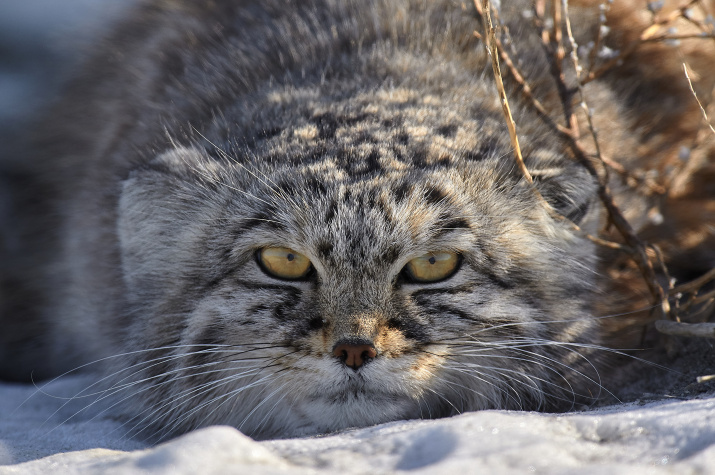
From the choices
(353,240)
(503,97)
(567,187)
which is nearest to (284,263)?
(353,240)

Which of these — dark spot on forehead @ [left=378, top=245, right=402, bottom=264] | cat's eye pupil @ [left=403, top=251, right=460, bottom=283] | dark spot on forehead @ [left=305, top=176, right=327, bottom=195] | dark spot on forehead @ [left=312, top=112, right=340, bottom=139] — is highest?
dark spot on forehead @ [left=312, top=112, right=340, bottom=139]

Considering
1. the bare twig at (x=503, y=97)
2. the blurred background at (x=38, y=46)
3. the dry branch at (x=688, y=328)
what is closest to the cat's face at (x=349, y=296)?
the bare twig at (x=503, y=97)

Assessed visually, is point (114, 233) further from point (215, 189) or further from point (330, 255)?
point (330, 255)

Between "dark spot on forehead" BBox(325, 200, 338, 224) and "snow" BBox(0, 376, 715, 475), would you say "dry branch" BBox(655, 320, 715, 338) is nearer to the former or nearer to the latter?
"snow" BBox(0, 376, 715, 475)

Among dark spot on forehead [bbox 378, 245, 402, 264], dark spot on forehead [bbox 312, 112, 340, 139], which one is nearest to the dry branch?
dark spot on forehead [bbox 378, 245, 402, 264]

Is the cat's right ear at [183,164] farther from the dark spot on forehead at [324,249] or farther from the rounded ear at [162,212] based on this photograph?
the dark spot on forehead at [324,249]

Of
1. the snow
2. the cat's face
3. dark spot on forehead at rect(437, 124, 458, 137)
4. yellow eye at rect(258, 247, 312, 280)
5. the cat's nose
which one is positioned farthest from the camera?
dark spot on forehead at rect(437, 124, 458, 137)
